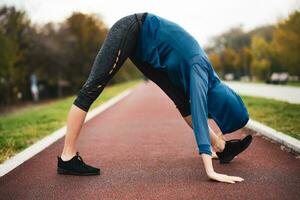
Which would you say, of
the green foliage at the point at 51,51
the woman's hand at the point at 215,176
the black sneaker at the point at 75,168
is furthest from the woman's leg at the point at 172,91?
the green foliage at the point at 51,51

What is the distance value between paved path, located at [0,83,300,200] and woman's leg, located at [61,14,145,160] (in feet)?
1.75

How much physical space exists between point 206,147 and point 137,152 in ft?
5.93

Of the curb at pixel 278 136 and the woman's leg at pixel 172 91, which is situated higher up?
the woman's leg at pixel 172 91

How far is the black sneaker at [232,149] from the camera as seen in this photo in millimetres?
4531

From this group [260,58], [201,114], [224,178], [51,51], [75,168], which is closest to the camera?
[224,178]

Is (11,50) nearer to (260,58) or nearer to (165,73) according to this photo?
(165,73)

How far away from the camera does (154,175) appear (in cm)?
418

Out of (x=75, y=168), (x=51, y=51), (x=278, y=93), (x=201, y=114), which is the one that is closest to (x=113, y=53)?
(x=201, y=114)

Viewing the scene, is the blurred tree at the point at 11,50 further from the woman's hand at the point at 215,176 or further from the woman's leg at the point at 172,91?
the woman's hand at the point at 215,176

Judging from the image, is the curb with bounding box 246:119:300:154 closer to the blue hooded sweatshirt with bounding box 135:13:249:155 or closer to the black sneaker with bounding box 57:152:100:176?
the blue hooded sweatshirt with bounding box 135:13:249:155

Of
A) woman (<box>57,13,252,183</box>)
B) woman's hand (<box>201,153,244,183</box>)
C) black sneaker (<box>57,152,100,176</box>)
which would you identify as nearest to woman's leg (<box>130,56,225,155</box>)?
woman (<box>57,13,252,183</box>)

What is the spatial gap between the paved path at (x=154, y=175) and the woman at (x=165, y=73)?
8.9 inches

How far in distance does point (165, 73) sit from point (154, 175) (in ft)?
3.16

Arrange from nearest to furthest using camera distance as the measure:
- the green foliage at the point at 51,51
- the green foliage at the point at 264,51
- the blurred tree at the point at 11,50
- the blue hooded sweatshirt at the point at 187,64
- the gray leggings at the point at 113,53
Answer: the blue hooded sweatshirt at the point at 187,64, the gray leggings at the point at 113,53, the blurred tree at the point at 11,50, the green foliage at the point at 264,51, the green foliage at the point at 51,51
